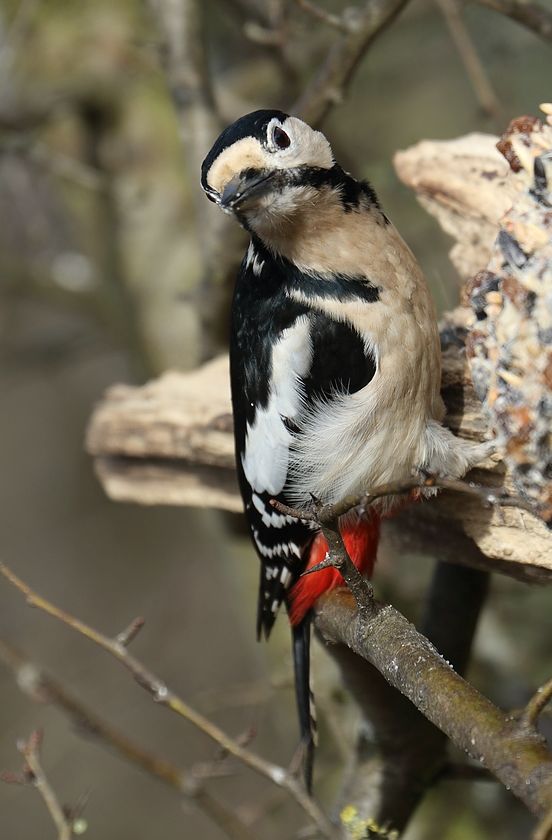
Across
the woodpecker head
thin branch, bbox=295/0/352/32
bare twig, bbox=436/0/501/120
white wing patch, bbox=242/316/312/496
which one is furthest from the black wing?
bare twig, bbox=436/0/501/120

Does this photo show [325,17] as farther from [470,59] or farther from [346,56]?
[470,59]

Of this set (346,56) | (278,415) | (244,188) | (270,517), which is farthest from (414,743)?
(346,56)

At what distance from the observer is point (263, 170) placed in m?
1.85

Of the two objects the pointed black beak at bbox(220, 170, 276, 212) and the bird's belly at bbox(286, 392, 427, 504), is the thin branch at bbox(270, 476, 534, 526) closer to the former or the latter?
the bird's belly at bbox(286, 392, 427, 504)

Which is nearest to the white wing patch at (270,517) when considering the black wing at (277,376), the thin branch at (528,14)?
the black wing at (277,376)

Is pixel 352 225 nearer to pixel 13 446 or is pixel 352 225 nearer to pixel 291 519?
pixel 291 519

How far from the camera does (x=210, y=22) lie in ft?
13.7

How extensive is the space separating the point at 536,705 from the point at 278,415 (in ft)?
2.99

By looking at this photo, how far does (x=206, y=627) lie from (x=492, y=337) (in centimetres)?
486

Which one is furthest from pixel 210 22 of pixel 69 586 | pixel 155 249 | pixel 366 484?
pixel 69 586

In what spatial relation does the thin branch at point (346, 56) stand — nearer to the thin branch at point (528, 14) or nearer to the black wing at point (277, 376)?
the thin branch at point (528, 14)

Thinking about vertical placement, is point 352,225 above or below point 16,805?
above

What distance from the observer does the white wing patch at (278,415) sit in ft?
6.52

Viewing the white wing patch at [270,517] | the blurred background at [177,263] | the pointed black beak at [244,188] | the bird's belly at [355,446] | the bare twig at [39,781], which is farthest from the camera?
the blurred background at [177,263]
